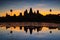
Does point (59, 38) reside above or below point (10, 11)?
below

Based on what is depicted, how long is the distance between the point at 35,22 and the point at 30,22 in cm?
166

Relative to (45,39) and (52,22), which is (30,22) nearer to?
(52,22)

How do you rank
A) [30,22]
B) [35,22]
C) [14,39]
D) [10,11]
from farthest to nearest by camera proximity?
[35,22] < [30,22] < [10,11] < [14,39]

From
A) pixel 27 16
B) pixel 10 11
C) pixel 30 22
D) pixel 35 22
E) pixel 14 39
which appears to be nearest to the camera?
pixel 14 39

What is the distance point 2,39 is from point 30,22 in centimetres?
936

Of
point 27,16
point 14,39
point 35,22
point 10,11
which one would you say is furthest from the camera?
point 35,22

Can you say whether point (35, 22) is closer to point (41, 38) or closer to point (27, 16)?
point (27, 16)

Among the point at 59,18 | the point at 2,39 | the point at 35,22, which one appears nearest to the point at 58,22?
the point at 59,18

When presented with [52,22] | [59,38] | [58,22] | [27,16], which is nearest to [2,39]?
[59,38]

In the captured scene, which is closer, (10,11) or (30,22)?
(10,11)

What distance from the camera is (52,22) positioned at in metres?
21.3

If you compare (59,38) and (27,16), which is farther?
(27,16)

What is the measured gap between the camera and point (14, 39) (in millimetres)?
11578

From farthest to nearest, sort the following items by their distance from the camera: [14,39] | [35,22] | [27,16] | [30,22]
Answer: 1. [35,22]
2. [30,22]
3. [27,16]
4. [14,39]
